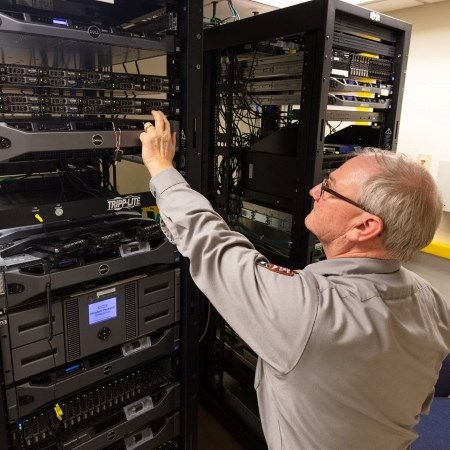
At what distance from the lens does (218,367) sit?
203cm

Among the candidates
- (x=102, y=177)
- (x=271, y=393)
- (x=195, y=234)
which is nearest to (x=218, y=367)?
(x=102, y=177)

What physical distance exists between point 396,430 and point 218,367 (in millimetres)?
1282

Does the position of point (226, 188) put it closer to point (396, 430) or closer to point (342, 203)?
point (342, 203)

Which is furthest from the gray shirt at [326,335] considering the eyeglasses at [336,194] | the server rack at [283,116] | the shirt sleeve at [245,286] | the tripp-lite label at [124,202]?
the server rack at [283,116]

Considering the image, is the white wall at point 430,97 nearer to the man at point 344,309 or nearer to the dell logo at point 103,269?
the man at point 344,309

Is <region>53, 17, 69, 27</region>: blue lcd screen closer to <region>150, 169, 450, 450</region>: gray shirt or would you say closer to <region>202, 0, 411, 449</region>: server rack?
<region>150, 169, 450, 450</region>: gray shirt

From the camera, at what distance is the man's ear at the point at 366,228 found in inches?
30.9

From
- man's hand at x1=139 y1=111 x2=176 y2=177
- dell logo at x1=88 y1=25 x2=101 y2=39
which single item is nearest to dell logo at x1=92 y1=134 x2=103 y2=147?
man's hand at x1=139 y1=111 x2=176 y2=177

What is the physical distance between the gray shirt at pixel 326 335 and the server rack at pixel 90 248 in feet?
1.14

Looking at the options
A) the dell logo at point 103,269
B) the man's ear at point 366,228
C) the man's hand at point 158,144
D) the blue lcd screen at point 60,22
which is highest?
the blue lcd screen at point 60,22

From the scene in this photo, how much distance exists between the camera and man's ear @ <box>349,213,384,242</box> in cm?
78

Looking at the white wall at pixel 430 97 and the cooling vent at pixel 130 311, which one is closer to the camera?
the cooling vent at pixel 130 311

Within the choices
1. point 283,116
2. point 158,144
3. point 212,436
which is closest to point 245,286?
point 158,144

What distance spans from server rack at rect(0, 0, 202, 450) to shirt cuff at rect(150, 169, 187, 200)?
0.18m
